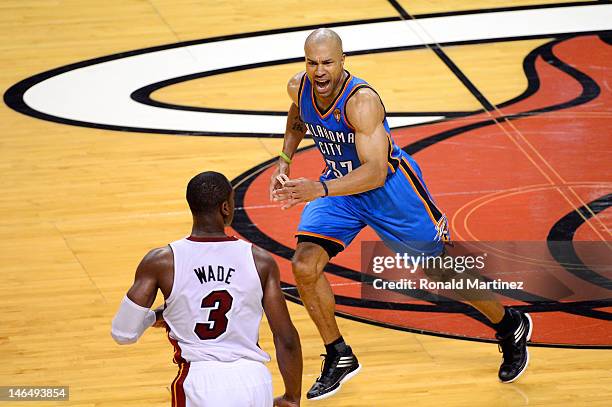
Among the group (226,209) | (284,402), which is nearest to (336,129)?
(226,209)

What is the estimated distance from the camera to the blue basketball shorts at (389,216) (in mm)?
6695

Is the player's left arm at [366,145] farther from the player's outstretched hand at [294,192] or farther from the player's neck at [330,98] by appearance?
the player's outstretched hand at [294,192]

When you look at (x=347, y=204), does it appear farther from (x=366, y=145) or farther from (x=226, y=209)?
(x=226, y=209)

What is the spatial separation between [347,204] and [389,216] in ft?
0.76

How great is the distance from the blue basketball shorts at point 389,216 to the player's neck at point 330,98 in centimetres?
50

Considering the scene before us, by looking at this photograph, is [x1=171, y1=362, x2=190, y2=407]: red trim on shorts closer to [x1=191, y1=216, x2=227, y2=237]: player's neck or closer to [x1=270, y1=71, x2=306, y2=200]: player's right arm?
[x1=191, y1=216, x2=227, y2=237]: player's neck


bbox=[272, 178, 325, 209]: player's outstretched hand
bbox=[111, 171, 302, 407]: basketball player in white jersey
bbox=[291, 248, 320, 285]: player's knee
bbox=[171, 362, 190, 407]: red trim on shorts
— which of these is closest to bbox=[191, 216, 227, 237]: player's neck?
bbox=[111, 171, 302, 407]: basketball player in white jersey

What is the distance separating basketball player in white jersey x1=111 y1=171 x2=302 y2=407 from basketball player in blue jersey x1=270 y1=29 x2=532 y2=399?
1695 millimetres

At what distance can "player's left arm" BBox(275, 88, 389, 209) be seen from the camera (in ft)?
20.9

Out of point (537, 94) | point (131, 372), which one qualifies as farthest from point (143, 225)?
point (537, 94)

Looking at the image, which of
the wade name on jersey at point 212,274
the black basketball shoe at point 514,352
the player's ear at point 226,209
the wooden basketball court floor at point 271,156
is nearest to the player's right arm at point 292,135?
the wooden basketball court floor at point 271,156

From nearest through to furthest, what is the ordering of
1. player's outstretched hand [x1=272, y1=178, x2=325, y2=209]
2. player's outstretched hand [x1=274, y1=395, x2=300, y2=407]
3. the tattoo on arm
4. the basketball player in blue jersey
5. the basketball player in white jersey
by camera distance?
the basketball player in white jersey → player's outstretched hand [x1=274, y1=395, x2=300, y2=407] → player's outstretched hand [x1=272, y1=178, x2=325, y2=209] → the basketball player in blue jersey → the tattoo on arm

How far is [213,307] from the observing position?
4711 mm

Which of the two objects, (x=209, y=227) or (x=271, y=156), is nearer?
(x=209, y=227)
